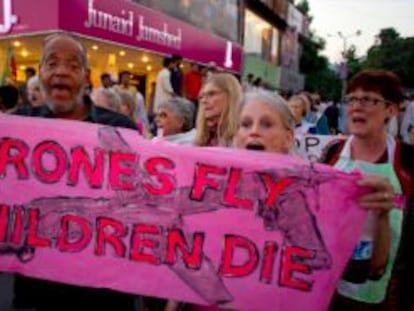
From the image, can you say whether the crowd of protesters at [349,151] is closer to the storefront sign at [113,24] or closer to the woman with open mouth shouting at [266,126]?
the woman with open mouth shouting at [266,126]

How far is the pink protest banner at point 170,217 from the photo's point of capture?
2318 mm

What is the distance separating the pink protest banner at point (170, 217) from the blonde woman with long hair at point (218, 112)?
4.91ft

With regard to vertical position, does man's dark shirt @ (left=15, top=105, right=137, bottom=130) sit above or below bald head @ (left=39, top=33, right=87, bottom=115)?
below

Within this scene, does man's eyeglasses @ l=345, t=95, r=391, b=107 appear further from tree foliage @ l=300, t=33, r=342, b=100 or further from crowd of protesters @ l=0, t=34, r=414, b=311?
tree foliage @ l=300, t=33, r=342, b=100

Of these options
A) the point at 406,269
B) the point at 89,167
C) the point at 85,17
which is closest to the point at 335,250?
the point at 406,269

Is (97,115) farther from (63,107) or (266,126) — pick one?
(266,126)

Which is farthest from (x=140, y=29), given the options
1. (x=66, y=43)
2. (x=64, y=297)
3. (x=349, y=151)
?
(x=64, y=297)

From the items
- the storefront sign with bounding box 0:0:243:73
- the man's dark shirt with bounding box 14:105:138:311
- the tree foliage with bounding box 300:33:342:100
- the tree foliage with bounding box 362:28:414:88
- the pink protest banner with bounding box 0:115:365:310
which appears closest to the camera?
the pink protest banner with bounding box 0:115:365:310

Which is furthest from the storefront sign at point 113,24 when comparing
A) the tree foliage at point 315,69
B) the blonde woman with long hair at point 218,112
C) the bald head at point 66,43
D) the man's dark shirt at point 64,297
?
the tree foliage at point 315,69

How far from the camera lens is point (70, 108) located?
2.86 meters

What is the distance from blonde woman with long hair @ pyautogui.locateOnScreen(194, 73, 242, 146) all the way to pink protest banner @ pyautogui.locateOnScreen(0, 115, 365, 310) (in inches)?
58.9

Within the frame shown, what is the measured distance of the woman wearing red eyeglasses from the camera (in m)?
2.32

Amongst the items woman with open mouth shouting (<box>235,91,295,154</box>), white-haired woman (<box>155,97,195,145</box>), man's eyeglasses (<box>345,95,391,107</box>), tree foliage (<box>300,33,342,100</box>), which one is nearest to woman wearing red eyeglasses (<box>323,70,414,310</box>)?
man's eyeglasses (<box>345,95,391,107</box>)

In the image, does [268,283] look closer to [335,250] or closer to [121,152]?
[335,250]
